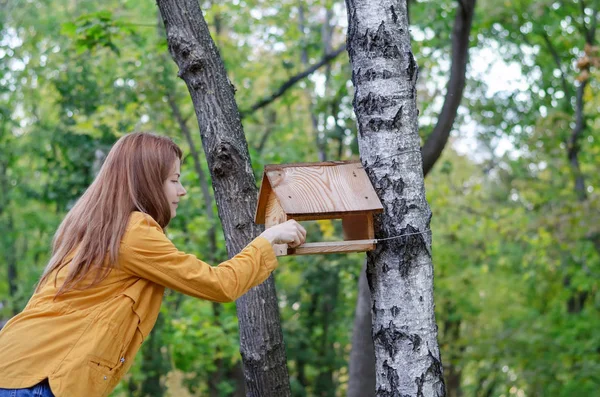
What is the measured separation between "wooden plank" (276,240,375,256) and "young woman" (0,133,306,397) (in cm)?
5

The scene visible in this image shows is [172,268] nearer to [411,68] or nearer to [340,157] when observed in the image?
[411,68]

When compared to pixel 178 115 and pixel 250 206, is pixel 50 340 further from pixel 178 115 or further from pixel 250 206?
pixel 178 115

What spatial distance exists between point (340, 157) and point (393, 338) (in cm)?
805

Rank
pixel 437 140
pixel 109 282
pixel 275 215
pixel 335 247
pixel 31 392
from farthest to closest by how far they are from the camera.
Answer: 1. pixel 437 140
2. pixel 275 215
3. pixel 335 247
4. pixel 109 282
5. pixel 31 392

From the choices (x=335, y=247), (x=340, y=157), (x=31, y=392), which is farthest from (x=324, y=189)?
(x=340, y=157)

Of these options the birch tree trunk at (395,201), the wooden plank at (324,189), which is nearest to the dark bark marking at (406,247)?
the birch tree trunk at (395,201)

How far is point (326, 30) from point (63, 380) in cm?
1050

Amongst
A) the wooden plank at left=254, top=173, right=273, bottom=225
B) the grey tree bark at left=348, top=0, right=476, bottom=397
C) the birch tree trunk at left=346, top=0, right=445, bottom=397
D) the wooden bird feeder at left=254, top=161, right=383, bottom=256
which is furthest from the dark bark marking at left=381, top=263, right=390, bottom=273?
the grey tree bark at left=348, top=0, right=476, bottom=397

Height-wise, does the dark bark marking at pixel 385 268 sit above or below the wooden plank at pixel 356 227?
below

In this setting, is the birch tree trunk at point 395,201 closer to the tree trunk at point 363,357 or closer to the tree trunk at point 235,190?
the tree trunk at point 235,190

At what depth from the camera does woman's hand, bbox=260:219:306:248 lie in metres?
2.40

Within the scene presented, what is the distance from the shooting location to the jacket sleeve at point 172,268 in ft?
7.55

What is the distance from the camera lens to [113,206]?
239cm

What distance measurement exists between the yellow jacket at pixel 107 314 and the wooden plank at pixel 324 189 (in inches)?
8.5
